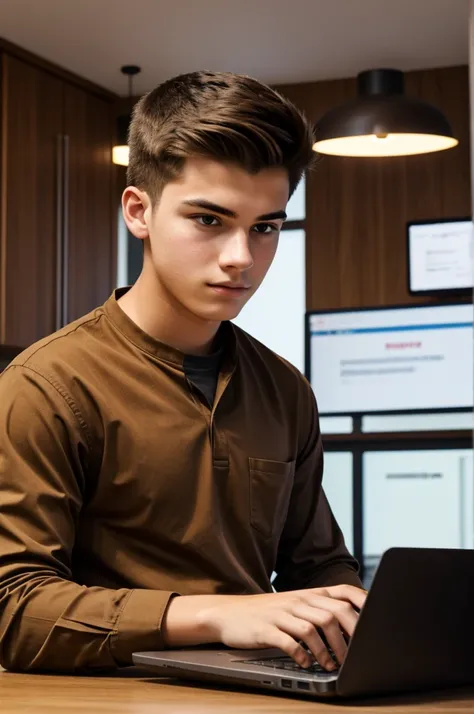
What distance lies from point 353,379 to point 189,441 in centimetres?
444

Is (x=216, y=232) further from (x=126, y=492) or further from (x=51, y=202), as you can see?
(x=51, y=202)

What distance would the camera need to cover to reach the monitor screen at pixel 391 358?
5629mm

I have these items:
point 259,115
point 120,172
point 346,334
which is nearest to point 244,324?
point 346,334

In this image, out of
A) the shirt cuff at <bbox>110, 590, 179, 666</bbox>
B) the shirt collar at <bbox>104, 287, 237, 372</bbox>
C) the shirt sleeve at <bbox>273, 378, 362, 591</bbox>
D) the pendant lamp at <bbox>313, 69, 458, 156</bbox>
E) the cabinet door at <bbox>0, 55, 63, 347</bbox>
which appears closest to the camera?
the shirt cuff at <bbox>110, 590, 179, 666</bbox>

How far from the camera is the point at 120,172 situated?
6773mm

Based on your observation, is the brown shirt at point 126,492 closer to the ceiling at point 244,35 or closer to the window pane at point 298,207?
the ceiling at point 244,35

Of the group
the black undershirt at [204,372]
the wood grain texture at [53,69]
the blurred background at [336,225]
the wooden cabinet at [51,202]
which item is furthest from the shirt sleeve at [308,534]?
the wood grain texture at [53,69]

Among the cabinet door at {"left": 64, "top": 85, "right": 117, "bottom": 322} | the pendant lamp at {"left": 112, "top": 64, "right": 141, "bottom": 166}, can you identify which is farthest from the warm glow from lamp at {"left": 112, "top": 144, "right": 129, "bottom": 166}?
the cabinet door at {"left": 64, "top": 85, "right": 117, "bottom": 322}

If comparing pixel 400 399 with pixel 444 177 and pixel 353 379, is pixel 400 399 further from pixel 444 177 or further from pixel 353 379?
pixel 444 177

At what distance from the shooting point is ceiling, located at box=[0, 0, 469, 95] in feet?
17.2

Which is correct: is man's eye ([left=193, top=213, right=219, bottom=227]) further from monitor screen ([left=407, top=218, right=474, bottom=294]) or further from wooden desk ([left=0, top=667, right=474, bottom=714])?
monitor screen ([left=407, top=218, right=474, bottom=294])

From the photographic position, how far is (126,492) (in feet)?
4.45

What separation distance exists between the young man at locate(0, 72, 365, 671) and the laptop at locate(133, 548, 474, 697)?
5 cm

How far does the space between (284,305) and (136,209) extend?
15.7ft
